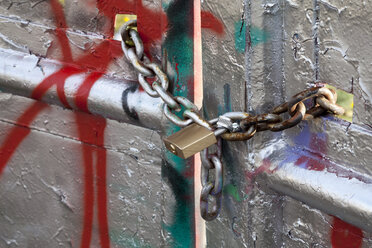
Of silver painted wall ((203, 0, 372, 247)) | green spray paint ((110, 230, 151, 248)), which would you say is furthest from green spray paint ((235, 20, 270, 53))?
green spray paint ((110, 230, 151, 248))

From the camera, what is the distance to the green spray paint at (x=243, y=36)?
3.62 ft

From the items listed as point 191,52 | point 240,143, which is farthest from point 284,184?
point 191,52

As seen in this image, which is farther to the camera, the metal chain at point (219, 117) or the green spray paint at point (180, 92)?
the green spray paint at point (180, 92)

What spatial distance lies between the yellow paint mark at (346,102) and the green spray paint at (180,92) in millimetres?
334

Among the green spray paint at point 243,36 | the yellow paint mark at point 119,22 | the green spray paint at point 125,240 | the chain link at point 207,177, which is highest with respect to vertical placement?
the green spray paint at point 243,36

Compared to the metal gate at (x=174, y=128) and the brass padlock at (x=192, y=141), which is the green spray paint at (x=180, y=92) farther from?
the brass padlock at (x=192, y=141)

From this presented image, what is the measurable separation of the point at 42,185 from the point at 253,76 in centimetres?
87

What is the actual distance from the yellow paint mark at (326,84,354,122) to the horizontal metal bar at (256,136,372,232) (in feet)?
0.29

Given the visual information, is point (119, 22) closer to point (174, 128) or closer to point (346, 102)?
point (174, 128)

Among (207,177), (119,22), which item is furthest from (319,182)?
(119,22)

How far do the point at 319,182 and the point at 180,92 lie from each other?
366 mm

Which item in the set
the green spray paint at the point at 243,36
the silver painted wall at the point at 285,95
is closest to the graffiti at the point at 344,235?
the silver painted wall at the point at 285,95

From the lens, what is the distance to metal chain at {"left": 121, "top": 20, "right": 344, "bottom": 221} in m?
1.04

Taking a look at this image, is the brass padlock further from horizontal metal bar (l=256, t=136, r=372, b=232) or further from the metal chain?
horizontal metal bar (l=256, t=136, r=372, b=232)
